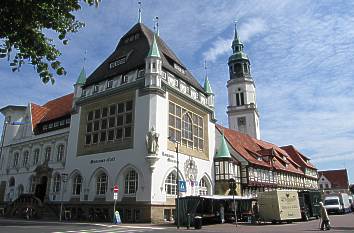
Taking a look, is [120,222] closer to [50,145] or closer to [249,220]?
[249,220]

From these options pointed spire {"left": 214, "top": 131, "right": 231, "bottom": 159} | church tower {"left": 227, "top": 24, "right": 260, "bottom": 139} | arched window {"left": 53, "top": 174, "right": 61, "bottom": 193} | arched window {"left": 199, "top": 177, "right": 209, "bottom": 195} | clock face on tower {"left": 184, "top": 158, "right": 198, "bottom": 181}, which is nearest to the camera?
clock face on tower {"left": 184, "top": 158, "right": 198, "bottom": 181}

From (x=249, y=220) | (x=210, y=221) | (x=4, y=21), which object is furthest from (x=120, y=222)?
(x=4, y=21)

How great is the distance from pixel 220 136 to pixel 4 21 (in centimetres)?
3909

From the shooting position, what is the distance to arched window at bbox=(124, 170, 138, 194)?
33188 mm

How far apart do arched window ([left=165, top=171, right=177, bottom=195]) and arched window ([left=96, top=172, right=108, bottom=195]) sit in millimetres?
6523

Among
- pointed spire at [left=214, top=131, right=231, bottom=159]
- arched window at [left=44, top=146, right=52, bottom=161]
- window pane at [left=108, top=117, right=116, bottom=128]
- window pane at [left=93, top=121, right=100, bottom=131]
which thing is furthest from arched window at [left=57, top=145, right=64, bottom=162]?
pointed spire at [left=214, top=131, right=231, bottom=159]

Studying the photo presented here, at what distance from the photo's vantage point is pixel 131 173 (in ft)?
111

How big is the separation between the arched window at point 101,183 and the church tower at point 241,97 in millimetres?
42146

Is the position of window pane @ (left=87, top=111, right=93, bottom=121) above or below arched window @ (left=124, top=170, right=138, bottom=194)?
above

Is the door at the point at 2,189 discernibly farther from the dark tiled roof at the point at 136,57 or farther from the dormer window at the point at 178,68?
the dormer window at the point at 178,68

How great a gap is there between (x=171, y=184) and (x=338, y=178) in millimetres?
80683

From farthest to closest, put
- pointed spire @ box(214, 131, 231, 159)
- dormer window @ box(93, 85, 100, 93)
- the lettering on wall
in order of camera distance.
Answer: pointed spire @ box(214, 131, 231, 159)
dormer window @ box(93, 85, 100, 93)
the lettering on wall

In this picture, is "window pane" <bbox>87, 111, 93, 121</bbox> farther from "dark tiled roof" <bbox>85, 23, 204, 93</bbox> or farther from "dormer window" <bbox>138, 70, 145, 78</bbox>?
"dormer window" <bbox>138, 70, 145, 78</bbox>

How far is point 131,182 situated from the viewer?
33625mm
